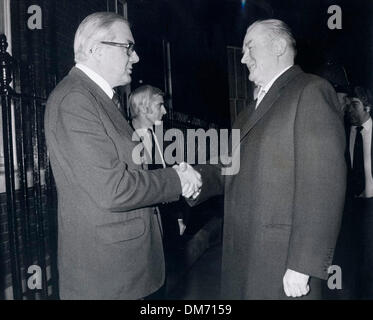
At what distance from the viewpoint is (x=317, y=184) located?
5.99 ft

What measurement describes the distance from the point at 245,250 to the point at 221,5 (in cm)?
1015

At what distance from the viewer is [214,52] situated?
11.6 metres

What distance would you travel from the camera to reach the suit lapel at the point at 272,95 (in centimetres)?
215

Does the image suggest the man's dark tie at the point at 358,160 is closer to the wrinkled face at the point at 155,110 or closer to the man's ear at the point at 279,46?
the man's ear at the point at 279,46

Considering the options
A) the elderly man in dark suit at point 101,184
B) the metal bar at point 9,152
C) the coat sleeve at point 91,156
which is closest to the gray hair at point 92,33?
the elderly man in dark suit at point 101,184

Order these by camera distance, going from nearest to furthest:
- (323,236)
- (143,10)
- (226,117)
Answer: (323,236) → (143,10) → (226,117)

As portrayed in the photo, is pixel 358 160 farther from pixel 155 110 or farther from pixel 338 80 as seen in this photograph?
pixel 155 110

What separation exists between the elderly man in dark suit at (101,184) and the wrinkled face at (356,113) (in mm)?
2218

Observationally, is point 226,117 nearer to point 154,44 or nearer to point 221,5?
point 221,5

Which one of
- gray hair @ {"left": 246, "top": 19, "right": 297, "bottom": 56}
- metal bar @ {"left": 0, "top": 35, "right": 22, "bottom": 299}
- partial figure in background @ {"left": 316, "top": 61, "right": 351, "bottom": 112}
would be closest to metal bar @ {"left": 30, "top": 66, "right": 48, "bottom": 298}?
metal bar @ {"left": 0, "top": 35, "right": 22, "bottom": 299}

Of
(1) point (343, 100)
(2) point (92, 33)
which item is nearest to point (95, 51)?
(2) point (92, 33)

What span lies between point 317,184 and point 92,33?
58.9 inches

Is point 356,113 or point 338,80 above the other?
point 338,80

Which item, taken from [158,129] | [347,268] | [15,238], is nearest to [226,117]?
[158,129]
